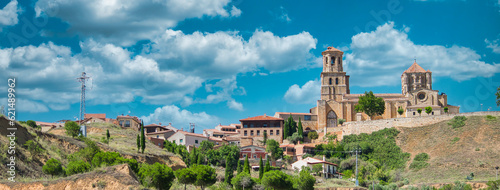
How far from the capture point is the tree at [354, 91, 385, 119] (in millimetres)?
88312

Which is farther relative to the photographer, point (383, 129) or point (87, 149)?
point (383, 129)

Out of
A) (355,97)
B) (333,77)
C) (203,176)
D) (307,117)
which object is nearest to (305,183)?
(203,176)

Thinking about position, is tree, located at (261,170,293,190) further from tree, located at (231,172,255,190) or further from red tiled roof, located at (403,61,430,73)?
red tiled roof, located at (403,61,430,73)

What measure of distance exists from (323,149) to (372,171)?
445 inches

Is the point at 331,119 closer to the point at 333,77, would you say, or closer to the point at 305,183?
the point at 333,77

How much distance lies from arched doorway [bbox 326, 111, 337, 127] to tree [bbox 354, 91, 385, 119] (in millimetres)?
5533

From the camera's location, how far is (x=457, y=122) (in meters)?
74.9

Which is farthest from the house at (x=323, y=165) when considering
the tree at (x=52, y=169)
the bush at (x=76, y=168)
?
the tree at (x=52, y=169)

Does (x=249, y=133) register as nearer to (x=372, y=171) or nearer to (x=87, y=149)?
(x=372, y=171)

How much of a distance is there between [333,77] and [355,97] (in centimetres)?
672

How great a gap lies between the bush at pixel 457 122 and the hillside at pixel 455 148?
1.57 ft

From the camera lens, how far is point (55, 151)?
149 ft

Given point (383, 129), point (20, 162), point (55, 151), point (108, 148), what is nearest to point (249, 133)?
point (383, 129)

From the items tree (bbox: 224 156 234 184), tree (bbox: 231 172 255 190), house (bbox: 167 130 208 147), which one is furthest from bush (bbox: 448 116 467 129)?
house (bbox: 167 130 208 147)
